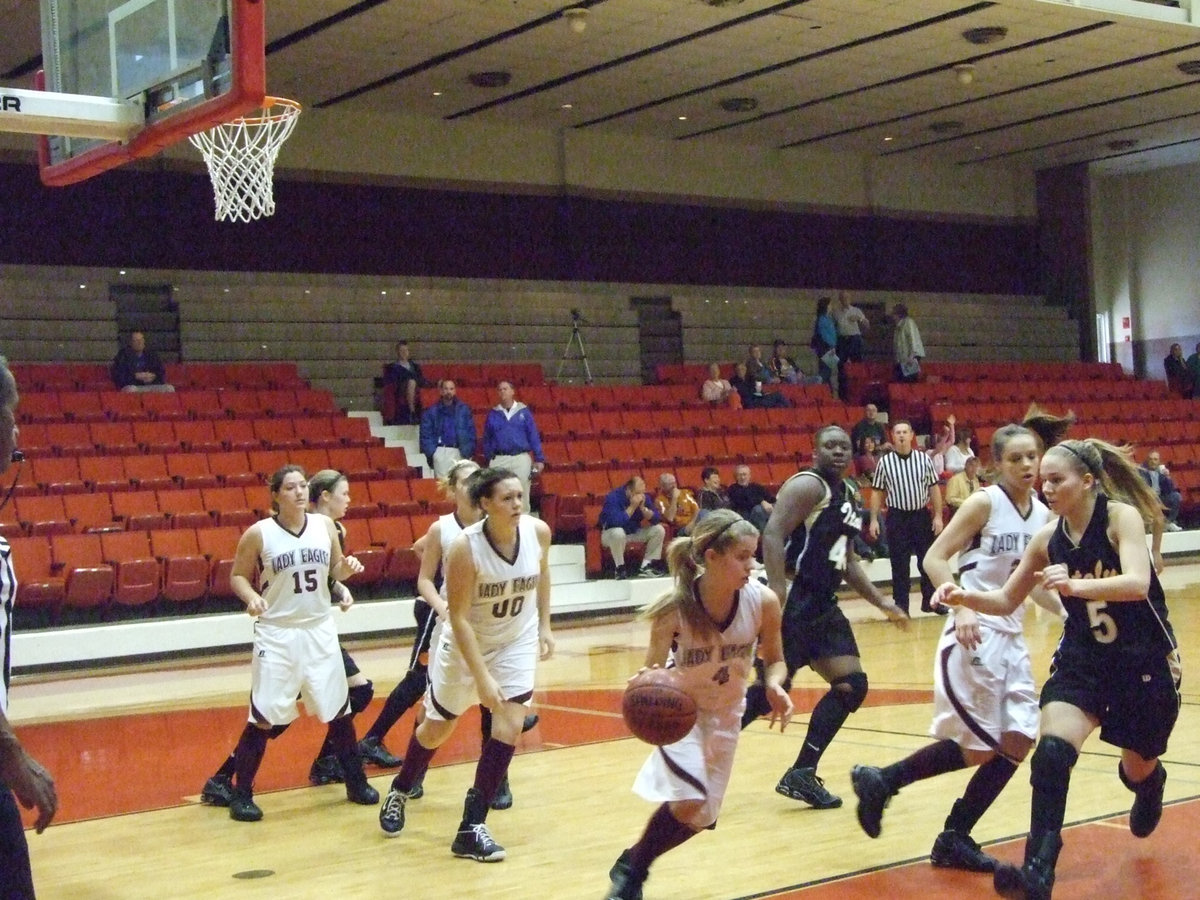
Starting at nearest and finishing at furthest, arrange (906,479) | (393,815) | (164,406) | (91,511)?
(393,815) < (91,511) < (906,479) < (164,406)

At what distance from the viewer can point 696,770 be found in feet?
15.0

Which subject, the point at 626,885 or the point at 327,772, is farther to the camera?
the point at 327,772

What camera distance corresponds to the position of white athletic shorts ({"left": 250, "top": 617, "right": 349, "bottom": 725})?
6492 mm

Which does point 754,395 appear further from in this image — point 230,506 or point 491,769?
point 491,769

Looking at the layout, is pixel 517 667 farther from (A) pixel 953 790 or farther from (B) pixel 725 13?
(B) pixel 725 13

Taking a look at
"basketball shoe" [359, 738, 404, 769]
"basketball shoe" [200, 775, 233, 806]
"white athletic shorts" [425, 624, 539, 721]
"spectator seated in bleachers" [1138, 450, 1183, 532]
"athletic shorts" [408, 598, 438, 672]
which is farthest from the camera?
"spectator seated in bleachers" [1138, 450, 1183, 532]

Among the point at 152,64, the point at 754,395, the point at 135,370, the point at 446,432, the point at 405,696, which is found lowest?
the point at 405,696

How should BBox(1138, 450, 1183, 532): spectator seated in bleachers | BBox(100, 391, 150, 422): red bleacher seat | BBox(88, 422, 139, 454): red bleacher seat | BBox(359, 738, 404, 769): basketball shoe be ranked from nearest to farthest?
BBox(359, 738, 404, 769): basketball shoe → BBox(88, 422, 139, 454): red bleacher seat → BBox(100, 391, 150, 422): red bleacher seat → BBox(1138, 450, 1183, 532): spectator seated in bleachers

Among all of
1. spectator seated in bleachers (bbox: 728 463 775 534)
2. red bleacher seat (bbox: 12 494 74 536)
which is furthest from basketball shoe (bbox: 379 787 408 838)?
spectator seated in bleachers (bbox: 728 463 775 534)

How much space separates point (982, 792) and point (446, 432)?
35.6 feet

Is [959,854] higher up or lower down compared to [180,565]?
lower down

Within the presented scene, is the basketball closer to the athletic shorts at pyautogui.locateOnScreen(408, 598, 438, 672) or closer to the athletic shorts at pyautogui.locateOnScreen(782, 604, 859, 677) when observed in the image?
→ the athletic shorts at pyautogui.locateOnScreen(782, 604, 859, 677)

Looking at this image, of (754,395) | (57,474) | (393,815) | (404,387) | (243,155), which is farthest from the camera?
(754,395)

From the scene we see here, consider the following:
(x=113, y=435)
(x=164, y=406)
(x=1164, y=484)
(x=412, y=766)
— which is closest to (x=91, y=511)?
(x=113, y=435)
